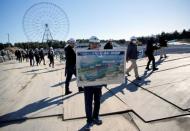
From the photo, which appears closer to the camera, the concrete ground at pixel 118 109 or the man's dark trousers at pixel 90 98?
the man's dark trousers at pixel 90 98

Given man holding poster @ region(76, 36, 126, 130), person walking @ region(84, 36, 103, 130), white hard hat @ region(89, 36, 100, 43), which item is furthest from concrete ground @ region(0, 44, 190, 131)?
white hard hat @ region(89, 36, 100, 43)

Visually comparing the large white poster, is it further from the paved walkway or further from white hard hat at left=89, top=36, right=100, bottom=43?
the paved walkway

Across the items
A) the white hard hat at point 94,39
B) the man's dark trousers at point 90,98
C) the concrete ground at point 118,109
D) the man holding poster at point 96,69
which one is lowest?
the concrete ground at point 118,109

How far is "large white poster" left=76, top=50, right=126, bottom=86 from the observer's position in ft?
17.2

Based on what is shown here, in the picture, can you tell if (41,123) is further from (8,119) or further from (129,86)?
(129,86)

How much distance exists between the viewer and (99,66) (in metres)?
5.37

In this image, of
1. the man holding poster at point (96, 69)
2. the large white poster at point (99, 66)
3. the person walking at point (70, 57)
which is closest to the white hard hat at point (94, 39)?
the man holding poster at point (96, 69)

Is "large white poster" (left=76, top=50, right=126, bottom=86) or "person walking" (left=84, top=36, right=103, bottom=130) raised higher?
"large white poster" (left=76, top=50, right=126, bottom=86)

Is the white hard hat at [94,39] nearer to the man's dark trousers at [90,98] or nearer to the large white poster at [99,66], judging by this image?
the large white poster at [99,66]

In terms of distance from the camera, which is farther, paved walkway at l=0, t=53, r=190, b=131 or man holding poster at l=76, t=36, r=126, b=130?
paved walkway at l=0, t=53, r=190, b=131

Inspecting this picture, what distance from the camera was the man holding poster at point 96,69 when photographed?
207 inches

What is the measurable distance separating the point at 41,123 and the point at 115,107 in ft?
6.33

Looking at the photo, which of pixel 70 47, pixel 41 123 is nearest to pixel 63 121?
pixel 41 123

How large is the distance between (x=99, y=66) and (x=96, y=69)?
9 centimetres
